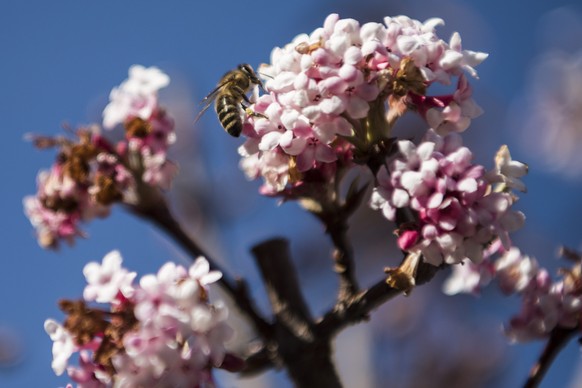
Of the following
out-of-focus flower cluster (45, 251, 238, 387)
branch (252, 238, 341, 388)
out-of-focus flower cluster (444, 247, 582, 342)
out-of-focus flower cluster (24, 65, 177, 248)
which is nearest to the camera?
out-of-focus flower cluster (45, 251, 238, 387)

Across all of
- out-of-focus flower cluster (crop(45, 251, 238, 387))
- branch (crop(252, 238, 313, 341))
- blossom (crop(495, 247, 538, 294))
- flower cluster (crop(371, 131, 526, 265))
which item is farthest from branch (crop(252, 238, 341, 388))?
blossom (crop(495, 247, 538, 294))

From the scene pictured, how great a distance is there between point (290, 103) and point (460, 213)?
0.48 meters

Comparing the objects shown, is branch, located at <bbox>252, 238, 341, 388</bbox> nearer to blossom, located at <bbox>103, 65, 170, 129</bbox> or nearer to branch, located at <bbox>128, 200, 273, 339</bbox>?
branch, located at <bbox>128, 200, 273, 339</bbox>

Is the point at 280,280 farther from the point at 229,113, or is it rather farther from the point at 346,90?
the point at 346,90

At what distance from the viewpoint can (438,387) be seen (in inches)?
235

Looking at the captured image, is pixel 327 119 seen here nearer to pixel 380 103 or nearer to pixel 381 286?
pixel 380 103

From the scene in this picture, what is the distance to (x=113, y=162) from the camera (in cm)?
268

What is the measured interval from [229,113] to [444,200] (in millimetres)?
746

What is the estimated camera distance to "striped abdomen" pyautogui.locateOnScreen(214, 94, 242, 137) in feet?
7.49

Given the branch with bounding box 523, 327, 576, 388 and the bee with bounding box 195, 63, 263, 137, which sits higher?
the bee with bounding box 195, 63, 263, 137

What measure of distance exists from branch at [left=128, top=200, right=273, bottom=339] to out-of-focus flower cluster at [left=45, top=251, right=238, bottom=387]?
411mm

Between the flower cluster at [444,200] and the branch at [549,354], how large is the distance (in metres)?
0.51

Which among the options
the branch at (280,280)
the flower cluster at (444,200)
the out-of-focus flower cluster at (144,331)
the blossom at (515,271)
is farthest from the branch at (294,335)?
the blossom at (515,271)

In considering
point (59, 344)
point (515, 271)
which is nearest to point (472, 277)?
point (515, 271)
